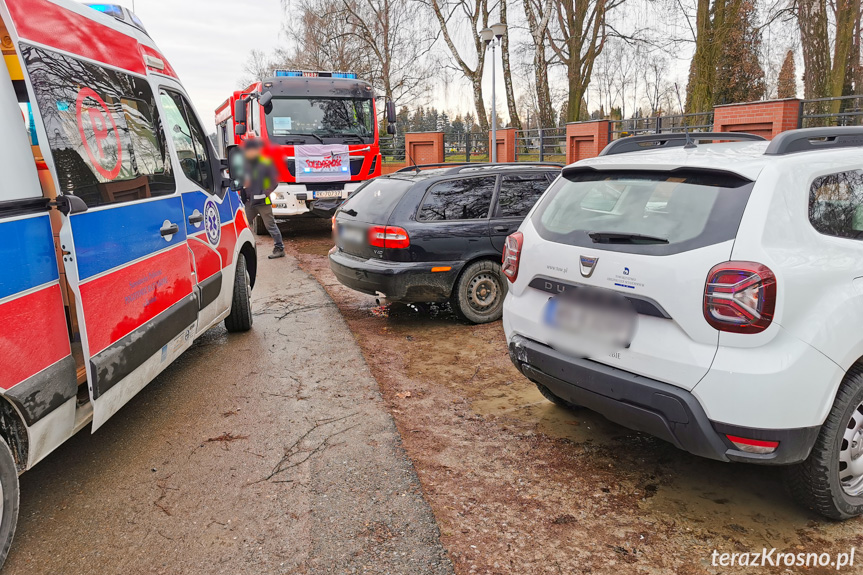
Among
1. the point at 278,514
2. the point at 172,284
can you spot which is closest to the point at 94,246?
the point at 172,284

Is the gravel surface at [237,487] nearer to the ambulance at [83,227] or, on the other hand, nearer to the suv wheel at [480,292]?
the ambulance at [83,227]

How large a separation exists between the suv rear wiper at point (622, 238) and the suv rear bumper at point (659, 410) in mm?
608

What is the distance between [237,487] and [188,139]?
2.99 meters

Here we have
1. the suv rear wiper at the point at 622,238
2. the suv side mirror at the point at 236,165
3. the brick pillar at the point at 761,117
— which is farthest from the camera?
the brick pillar at the point at 761,117

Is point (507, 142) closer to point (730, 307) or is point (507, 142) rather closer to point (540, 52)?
point (540, 52)

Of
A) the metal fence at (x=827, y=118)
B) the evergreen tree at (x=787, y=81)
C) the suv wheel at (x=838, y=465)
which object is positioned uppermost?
the evergreen tree at (x=787, y=81)

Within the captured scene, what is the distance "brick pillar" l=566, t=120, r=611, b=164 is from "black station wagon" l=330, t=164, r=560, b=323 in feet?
32.0

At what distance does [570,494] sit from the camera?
10.9 ft

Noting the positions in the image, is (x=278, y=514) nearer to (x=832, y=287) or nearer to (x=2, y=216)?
(x=2, y=216)

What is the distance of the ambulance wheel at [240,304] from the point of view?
6.19 meters

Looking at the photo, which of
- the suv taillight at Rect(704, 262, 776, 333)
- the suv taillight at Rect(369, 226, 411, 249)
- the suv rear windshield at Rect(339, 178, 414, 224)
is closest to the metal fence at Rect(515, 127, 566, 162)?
the suv rear windshield at Rect(339, 178, 414, 224)

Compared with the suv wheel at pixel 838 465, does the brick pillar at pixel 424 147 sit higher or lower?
higher

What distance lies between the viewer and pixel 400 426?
4.20 metres

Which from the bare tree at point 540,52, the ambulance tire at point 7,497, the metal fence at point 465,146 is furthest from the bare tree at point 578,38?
the ambulance tire at point 7,497
